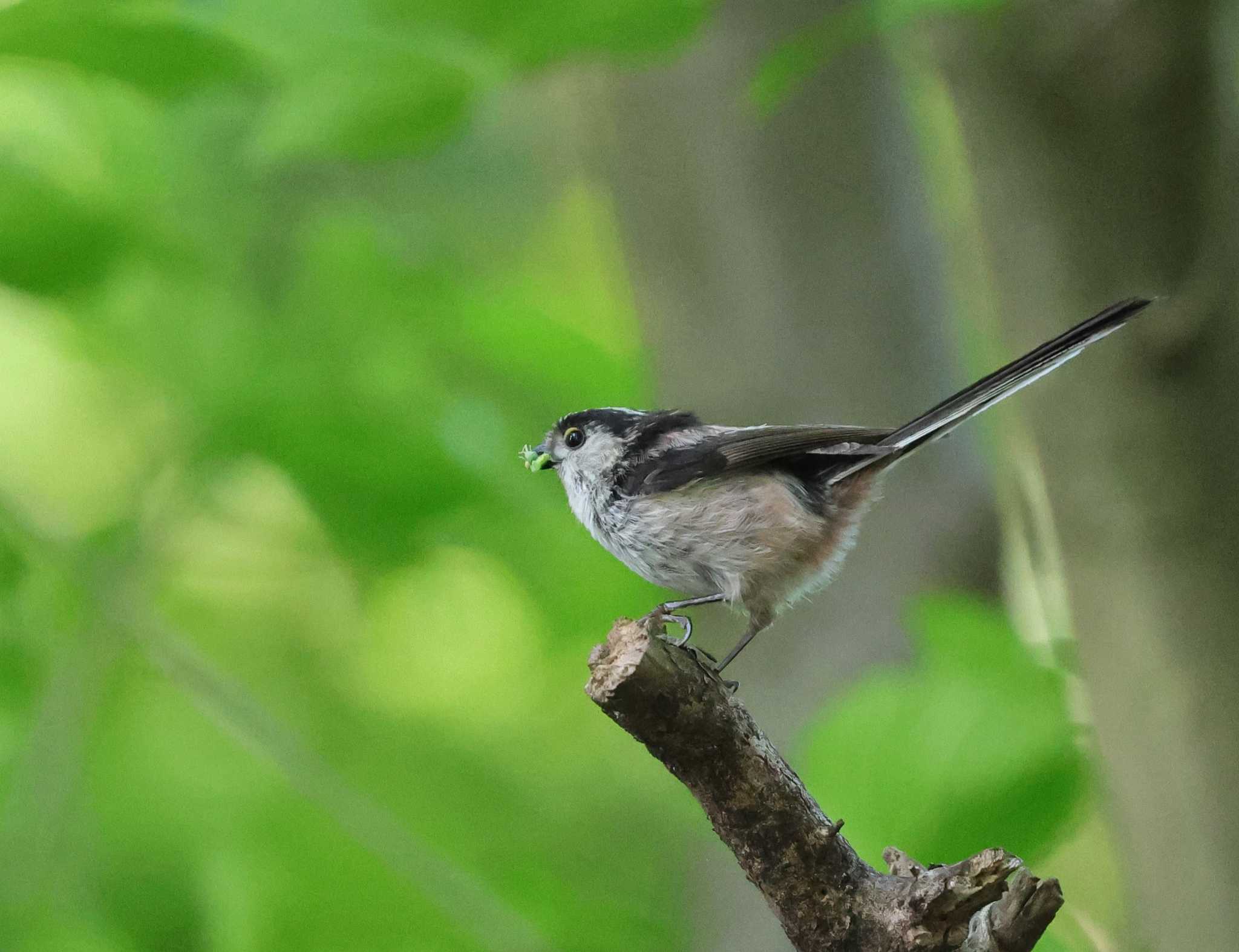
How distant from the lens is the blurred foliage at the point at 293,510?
260 cm

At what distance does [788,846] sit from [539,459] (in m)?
1.67

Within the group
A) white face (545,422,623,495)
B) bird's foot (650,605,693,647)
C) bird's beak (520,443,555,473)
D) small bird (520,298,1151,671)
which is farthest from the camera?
bird's beak (520,443,555,473)

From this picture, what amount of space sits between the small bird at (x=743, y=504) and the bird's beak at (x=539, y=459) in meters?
0.30

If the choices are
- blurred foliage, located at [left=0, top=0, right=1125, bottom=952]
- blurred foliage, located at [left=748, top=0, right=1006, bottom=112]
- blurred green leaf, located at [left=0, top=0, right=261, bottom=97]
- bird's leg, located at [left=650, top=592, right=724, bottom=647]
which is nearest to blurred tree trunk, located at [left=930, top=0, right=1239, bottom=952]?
blurred foliage, located at [left=0, top=0, right=1125, bottom=952]

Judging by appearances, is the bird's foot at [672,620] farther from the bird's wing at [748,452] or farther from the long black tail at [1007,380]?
the long black tail at [1007,380]

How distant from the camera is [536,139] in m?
6.36

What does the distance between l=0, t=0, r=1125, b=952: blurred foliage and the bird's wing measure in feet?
1.57

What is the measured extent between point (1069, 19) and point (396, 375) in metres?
2.25

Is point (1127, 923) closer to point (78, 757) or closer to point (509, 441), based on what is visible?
point (509, 441)

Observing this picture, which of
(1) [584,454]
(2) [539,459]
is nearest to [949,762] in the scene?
(1) [584,454]

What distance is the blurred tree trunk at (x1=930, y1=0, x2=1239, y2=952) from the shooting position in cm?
302

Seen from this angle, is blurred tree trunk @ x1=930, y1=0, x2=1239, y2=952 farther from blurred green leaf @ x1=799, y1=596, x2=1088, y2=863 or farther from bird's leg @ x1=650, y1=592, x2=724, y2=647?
bird's leg @ x1=650, y1=592, x2=724, y2=647

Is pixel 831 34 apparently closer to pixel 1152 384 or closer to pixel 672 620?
pixel 1152 384

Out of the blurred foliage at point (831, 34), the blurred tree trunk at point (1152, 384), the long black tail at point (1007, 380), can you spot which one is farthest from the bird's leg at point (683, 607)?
the blurred foliage at point (831, 34)
